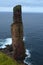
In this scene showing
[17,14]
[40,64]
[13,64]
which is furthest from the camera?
[17,14]

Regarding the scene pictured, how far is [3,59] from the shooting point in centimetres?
2225

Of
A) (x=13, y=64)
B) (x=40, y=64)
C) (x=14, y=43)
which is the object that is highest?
(x=13, y=64)

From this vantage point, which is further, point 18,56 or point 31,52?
point 31,52

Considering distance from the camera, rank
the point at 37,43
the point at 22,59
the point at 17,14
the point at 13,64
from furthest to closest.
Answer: the point at 37,43, the point at 17,14, the point at 22,59, the point at 13,64

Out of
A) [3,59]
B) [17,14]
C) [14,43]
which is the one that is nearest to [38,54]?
[14,43]

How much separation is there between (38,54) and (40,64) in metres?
10.5

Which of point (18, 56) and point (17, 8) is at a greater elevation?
point (17, 8)

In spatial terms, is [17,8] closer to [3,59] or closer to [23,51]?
[23,51]

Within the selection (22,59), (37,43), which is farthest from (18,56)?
(37,43)

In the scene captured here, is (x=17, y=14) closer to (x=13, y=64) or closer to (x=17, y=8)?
(x=17, y=8)

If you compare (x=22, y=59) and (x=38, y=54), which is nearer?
(x=22, y=59)

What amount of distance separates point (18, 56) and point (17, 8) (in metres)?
15.9

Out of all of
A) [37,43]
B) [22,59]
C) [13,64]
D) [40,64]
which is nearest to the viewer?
[13,64]

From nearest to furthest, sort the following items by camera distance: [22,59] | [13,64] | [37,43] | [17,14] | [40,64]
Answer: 1. [13,64]
2. [40,64]
3. [22,59]
4. [17,14]
5. [37,43]
